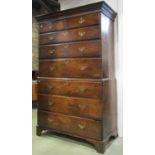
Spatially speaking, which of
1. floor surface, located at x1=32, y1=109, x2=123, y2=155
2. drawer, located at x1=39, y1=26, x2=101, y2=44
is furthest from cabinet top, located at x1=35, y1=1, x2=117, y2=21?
floor surface, located at x1=32, y1=109, x2=123, y2=155

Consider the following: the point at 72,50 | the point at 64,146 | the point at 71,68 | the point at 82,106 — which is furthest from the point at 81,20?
the point at 64,146

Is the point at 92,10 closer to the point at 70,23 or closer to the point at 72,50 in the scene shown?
the point at 70,23

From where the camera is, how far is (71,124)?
8.51ft

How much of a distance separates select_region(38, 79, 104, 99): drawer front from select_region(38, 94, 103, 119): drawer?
0.07 meters

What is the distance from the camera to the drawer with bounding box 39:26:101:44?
2.41 meters

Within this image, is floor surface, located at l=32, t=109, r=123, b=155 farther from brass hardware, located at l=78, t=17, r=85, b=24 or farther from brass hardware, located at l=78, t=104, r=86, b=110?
brass hardware, located at l=78, t=17, r=85, b=24

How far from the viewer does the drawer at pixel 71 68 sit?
7.82ft

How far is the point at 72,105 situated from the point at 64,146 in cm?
56

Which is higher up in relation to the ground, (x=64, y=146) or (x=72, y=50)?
(x=72, y=50)

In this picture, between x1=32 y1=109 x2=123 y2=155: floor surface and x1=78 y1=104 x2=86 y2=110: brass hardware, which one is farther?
x1=78 y1=104 x2=86 y2=110: brass hardware

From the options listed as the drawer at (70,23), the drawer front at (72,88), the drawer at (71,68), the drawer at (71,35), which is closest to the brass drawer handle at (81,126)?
the drawer front at (72,88)

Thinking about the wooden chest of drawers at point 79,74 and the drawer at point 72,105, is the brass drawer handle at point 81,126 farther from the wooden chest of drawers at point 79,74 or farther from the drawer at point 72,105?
the drawer at point 72,105
